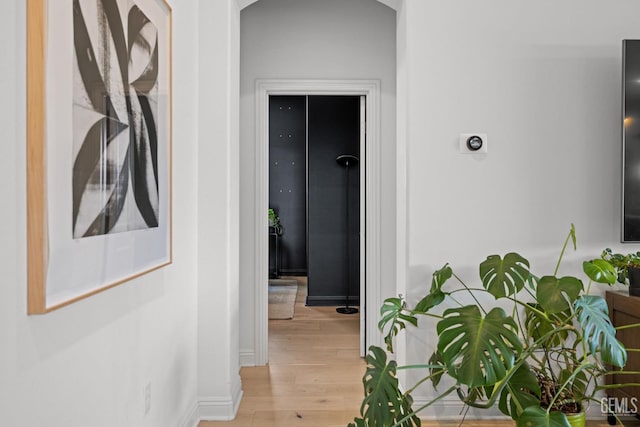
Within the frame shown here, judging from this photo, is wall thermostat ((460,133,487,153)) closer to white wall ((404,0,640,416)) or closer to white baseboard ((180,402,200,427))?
white wall ((404,0,640,416))

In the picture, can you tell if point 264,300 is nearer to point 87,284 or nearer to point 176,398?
point 176,398

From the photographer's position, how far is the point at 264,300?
3428mm

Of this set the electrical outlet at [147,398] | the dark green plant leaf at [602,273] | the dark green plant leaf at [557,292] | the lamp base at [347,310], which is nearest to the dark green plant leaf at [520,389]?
the dark green plant leaf at [557,292]

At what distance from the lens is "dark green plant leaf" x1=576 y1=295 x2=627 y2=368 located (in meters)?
1.72

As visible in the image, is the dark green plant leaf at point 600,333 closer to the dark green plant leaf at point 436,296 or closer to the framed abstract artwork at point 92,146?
the dark green plant leaf at point 436,296

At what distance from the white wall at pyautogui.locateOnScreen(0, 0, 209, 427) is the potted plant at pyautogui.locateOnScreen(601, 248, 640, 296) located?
2218 mm

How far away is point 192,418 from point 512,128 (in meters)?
2.32

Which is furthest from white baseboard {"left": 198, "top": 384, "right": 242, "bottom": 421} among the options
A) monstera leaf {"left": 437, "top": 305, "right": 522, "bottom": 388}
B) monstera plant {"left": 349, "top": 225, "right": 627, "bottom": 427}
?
monstera leaf {"left": 437, "top": 305, "right": 522, "bottom": 388}

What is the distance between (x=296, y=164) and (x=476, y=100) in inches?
198

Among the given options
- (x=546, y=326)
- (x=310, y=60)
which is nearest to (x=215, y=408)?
(x=546, y=326)

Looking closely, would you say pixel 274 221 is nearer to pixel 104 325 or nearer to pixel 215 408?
pixel 215 408

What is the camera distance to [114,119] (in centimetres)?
149

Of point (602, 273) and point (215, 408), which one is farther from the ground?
point (602, 273)

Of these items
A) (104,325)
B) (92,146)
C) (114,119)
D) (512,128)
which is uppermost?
(512,128)
